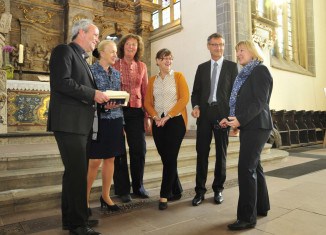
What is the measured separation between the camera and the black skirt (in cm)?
225

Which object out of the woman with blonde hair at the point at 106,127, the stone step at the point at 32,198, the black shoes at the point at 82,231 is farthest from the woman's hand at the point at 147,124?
the black shoes at the point at 82,231

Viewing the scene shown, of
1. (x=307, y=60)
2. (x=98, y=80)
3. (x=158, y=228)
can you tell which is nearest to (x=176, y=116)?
(x=98, y=80)

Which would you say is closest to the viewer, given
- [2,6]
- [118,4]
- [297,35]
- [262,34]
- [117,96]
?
[117,96]

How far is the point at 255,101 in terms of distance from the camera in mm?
2021

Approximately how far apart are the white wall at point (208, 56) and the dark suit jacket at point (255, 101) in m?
5.31

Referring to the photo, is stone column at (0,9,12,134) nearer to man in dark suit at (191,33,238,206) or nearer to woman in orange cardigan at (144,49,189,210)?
woman in orange cardigan at (144,49,189,210)

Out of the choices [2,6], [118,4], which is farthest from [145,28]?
[2,6]

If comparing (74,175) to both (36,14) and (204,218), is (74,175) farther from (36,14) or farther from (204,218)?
(36,14)

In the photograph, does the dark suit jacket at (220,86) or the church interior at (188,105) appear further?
the dark suit jacket at (220,86)

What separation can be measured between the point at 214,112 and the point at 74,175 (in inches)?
55.4

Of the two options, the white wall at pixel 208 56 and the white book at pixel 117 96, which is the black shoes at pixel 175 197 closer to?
the white book at pixel 117 96

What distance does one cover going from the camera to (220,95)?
2.67 meters

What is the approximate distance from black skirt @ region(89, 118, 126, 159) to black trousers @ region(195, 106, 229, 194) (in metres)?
0.78

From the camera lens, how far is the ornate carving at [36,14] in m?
7.35
